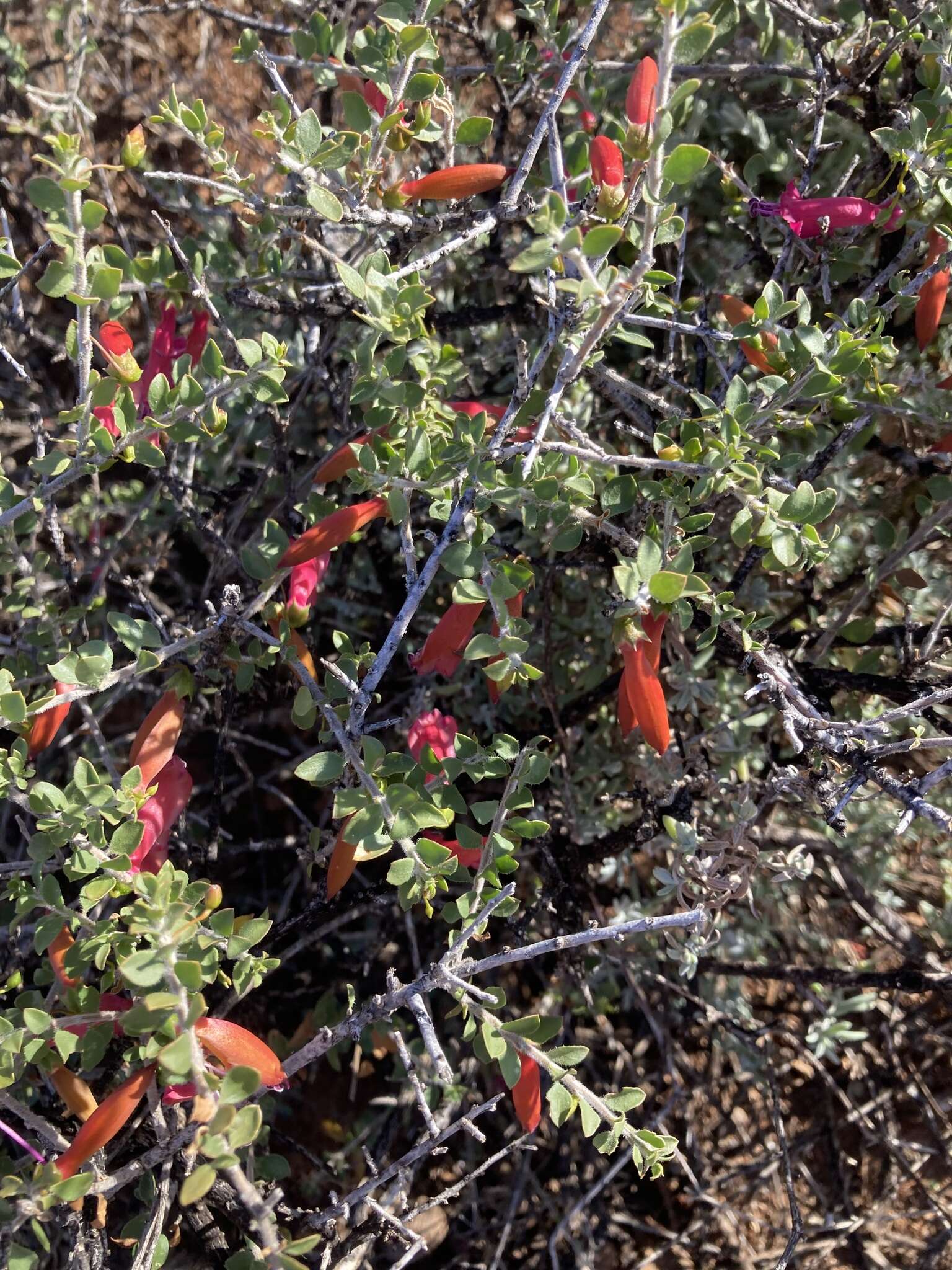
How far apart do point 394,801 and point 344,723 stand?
0.20 metres

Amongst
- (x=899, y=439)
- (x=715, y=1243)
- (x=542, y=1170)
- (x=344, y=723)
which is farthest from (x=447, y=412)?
(x=715, y=1243)

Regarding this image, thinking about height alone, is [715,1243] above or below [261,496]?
below

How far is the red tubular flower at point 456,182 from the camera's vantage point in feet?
4.54

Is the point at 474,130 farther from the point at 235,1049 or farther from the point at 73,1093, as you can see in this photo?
the point at 73,1093

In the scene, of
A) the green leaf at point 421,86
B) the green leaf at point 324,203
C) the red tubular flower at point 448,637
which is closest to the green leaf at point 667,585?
the red tubular flower at point 448,637

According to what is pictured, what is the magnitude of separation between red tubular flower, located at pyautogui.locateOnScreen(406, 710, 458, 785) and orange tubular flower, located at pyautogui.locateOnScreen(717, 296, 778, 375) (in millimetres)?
646

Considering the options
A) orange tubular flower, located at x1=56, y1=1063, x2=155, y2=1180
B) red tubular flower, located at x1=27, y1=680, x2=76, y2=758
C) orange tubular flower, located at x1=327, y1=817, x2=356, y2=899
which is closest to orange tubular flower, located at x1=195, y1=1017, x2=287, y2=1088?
orange tubular flower, located at x1=56, y1=1063, x2=155, y2=1180

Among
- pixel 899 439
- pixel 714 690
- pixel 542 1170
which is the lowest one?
pixel 542 1170

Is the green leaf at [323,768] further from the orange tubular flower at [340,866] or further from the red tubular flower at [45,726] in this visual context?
the red tubular flower at [45,726]

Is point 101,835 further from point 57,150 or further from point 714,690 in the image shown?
point 714,690

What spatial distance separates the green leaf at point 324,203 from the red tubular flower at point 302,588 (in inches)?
17.4

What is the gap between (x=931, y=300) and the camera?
146 centimetres

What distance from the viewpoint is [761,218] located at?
1.73 meters

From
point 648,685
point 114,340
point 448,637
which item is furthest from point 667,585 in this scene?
point 114,340
